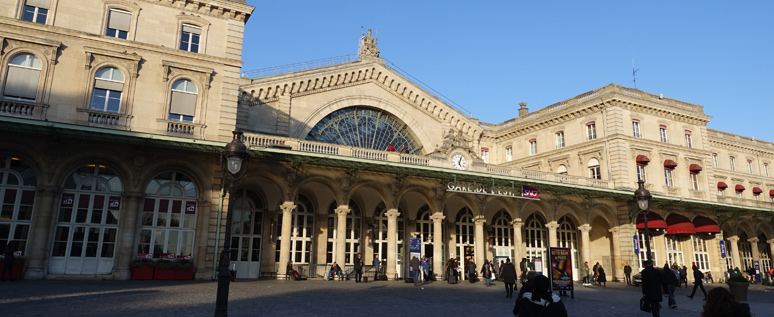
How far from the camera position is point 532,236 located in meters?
38.5

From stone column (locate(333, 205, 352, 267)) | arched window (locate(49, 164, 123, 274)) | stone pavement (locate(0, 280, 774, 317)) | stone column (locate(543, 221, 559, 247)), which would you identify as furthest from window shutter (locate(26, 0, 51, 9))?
stone column (locate(543, 221, 559, 247))

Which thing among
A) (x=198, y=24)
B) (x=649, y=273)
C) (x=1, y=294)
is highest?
(x=198, y=24)

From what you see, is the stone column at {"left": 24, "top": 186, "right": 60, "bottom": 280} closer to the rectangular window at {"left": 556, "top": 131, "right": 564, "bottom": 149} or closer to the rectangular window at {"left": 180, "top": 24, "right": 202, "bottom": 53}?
the rectangular window at {"left": 180, "top": 24, "right": 202, "bottom": 53}

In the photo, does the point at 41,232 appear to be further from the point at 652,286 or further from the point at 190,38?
the point at 652,286

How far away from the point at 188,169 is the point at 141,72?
16.9 ft

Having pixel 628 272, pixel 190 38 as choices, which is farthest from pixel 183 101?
pixel 628 272

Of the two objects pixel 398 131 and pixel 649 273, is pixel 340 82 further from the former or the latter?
pixel 649 273

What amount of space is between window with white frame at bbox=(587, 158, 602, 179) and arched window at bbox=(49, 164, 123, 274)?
31.9m

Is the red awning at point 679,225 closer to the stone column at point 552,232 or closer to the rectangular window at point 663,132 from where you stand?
the rectangular window at point 663,132

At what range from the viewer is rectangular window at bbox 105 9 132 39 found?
23.6 metres

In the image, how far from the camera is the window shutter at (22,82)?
70.2ft

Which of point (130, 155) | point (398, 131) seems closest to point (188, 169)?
point (130, 155)

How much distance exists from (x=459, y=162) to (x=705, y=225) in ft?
71.5

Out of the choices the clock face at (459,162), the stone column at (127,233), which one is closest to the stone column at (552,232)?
the clock face at (459,162)
